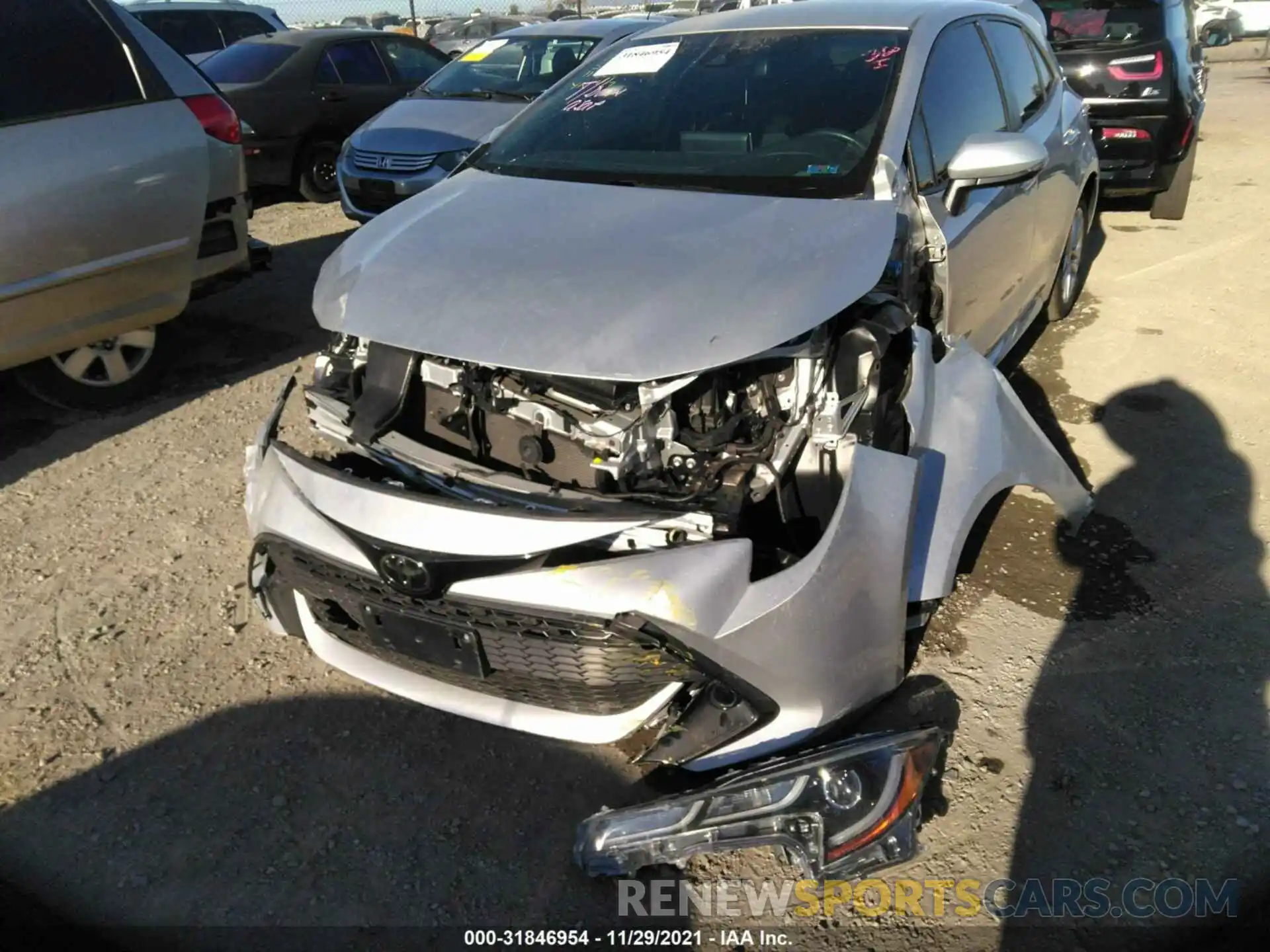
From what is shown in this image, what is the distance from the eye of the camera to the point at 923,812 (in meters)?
2.33

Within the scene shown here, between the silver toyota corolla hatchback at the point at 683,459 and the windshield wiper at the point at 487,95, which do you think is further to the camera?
the windshield wiper at the point at 487,95

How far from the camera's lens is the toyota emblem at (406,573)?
2.07m

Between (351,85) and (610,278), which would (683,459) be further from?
(351,85)

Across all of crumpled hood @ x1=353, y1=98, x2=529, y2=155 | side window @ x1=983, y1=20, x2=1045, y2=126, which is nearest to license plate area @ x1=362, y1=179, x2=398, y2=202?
crumpled hood @ x1=353, y1=98, x2=529, y2=155

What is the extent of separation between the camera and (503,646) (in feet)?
6.98

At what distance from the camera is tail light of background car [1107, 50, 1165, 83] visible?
21.3ft

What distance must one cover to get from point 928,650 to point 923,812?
63 cm

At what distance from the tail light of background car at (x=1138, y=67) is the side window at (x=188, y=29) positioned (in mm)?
9563

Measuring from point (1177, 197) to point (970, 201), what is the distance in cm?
511

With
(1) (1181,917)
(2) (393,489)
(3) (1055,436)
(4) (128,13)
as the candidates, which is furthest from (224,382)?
(1) (1181,917)

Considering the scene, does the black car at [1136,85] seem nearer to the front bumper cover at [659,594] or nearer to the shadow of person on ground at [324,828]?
the front bumper cover at [659,594]

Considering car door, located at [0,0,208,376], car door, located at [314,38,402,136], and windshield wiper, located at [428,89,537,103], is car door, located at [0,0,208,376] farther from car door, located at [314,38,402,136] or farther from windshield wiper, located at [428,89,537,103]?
car door, located at [314,38,402,136]

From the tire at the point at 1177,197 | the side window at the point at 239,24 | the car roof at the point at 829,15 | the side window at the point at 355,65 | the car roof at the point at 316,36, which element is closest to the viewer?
the car roof at the point at 829,15

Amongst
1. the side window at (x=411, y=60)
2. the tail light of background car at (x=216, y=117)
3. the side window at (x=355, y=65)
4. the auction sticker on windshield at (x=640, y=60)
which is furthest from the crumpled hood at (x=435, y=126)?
the auction sticker on windshield at (x=640, y=60)
